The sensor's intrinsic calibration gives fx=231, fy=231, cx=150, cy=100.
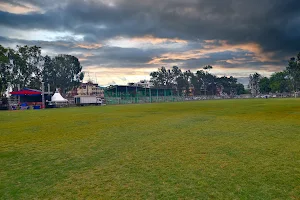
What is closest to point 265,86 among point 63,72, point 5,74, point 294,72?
point 294,72

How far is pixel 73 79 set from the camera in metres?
75.2

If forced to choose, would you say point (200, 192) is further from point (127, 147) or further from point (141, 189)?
point (127, 147)

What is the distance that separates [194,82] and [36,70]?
250 feet

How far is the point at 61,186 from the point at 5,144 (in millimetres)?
5599

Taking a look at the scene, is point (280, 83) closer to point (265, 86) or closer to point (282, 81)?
point (282, 81)

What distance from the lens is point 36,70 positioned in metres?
67.0

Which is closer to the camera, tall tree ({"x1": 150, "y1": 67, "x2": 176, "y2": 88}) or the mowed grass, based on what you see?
the mowed grass

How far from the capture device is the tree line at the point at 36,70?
57.1 meters

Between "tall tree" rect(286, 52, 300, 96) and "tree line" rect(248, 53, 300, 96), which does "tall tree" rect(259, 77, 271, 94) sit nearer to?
"tree line" rect(248, 53, 300, 96)

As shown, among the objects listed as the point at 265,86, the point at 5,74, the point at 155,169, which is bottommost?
the point at 155,169

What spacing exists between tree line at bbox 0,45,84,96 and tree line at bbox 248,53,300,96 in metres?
83.3

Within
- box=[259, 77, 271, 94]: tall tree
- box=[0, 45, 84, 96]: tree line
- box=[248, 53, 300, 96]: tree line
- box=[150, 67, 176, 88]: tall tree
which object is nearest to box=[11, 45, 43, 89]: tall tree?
box=[0, 45, 84, 96]: tree line

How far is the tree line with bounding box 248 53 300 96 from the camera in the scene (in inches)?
3713

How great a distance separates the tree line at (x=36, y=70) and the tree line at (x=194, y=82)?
4773 cm
